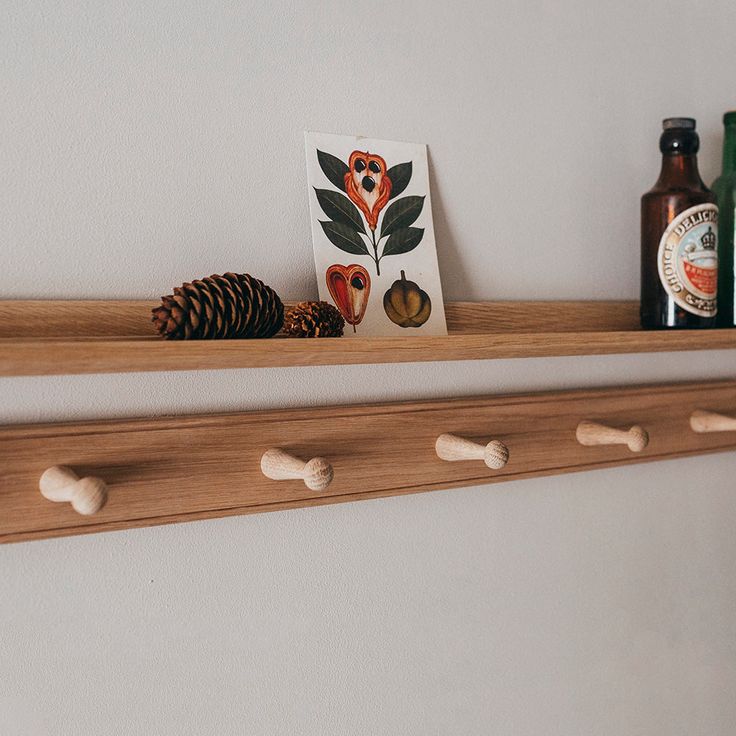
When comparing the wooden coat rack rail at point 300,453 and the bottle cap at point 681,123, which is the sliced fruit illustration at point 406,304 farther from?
the bottle cap at point 681,123

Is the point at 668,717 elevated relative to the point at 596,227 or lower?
lower

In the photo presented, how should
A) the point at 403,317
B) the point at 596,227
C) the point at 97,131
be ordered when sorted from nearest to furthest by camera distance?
1. the point at 97,131
2. the point at 403,317
3. the point at 596,227

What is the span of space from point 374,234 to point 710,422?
1.54ft

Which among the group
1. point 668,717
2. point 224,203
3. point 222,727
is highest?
point 224,203

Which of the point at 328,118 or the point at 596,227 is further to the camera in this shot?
the point at 596,227

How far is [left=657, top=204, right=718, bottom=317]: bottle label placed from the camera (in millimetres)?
808

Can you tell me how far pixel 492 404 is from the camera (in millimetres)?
801

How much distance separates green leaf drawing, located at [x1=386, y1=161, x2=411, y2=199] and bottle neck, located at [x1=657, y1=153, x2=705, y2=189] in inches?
11.5

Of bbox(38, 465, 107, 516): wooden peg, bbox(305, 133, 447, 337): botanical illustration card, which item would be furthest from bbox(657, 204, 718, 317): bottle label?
bbox(38, 465, 107, 516): wooden peg

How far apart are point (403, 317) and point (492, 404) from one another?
13 cm

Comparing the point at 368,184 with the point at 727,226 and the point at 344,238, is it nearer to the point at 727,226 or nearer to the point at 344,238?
the point at 344,238

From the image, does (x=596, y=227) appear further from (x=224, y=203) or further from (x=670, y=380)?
(x=224, y=203)

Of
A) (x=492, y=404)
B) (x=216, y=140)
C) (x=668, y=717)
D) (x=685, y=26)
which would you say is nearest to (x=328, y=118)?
(x=216, y=140)

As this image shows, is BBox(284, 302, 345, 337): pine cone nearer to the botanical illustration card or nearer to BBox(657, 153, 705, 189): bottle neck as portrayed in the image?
the botanical illustration card
